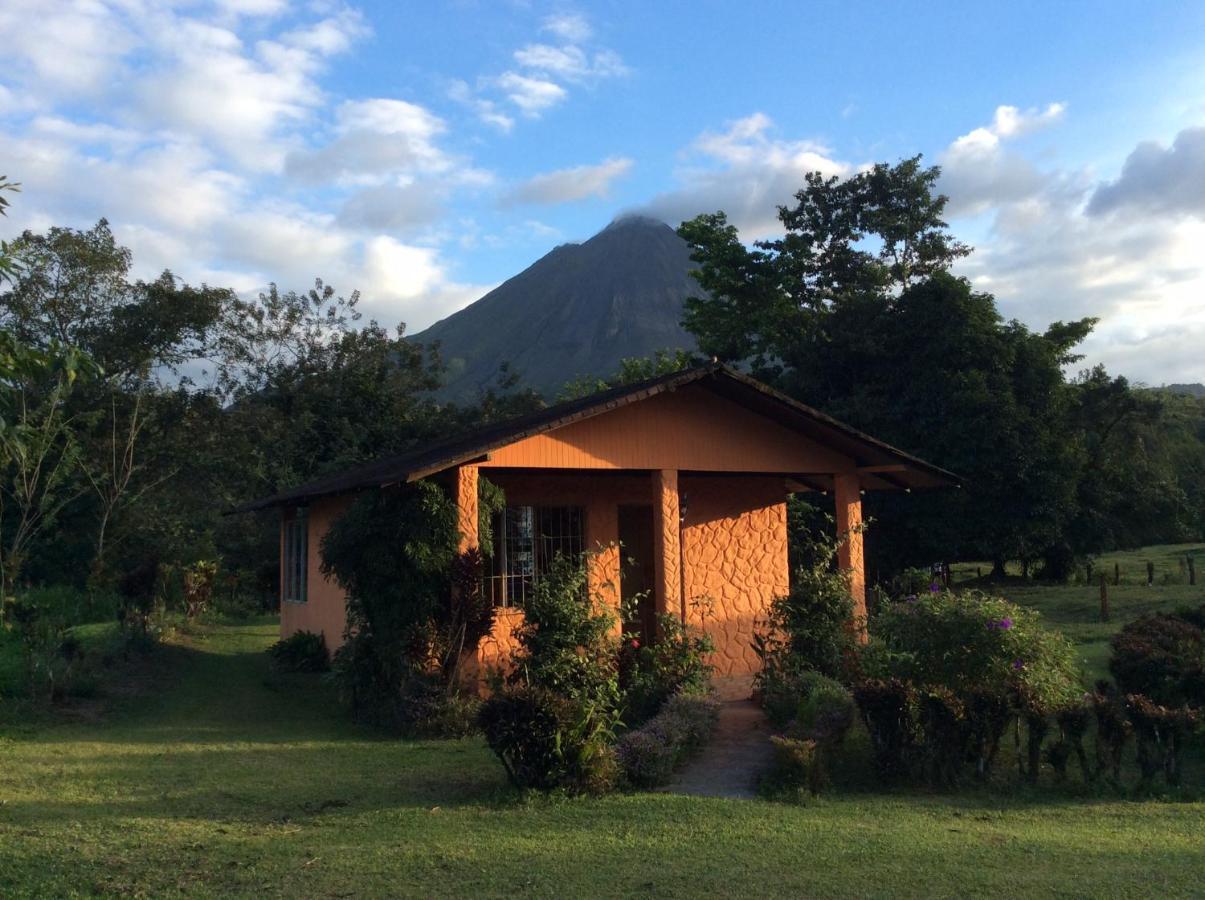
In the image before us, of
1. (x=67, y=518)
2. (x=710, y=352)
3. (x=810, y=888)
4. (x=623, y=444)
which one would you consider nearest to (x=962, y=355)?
(x=710, y=352)

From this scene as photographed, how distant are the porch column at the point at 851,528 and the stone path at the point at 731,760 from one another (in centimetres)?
220

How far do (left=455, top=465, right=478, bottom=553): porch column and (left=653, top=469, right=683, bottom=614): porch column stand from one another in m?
2.11

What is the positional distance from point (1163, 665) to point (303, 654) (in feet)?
37.7

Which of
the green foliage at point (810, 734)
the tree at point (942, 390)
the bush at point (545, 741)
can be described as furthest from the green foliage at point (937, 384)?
the bush at point (545, 741)

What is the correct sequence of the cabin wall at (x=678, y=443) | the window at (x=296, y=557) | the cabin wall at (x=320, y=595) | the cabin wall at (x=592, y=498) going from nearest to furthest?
the cabin wall at (x=678, y=443) < the cabin wall at (x=592, y=498) < the cabin wall at (x=320, y=595) < the window at (x=296, y=557)

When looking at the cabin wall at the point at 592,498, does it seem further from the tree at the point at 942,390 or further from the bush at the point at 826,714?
the tree at the point at 942,390

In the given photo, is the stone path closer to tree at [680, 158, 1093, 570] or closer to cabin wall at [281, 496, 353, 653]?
cabin wall at [281, 496, 353, 653]

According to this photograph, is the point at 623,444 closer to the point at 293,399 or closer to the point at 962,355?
the point at 962,355

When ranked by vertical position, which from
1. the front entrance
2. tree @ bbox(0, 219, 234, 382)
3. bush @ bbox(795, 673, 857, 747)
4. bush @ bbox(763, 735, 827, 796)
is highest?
tree @ bbox(0, 219, 234, 382)

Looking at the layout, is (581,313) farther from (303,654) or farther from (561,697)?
(561,697)

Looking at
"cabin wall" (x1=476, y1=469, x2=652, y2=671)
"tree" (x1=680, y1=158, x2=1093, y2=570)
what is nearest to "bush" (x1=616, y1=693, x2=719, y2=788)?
"cabin wall" (x1=476, y1=469, x2=652, y2=671)

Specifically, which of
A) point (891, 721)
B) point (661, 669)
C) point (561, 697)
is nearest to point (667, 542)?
point (661, 669)

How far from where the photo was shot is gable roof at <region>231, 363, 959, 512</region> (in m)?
10.4

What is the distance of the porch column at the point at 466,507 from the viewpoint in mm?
10461
